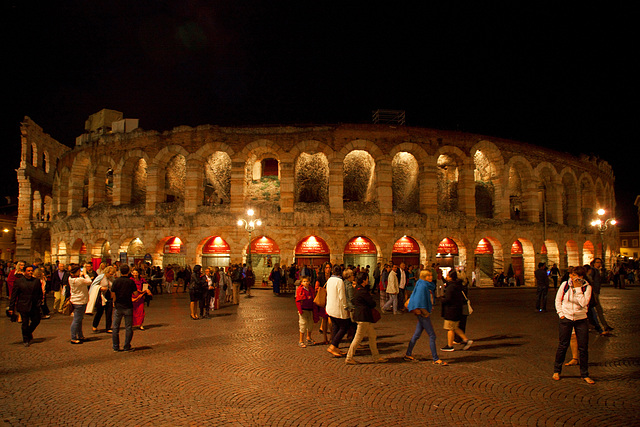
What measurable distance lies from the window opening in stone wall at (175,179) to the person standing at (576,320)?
24731 mm

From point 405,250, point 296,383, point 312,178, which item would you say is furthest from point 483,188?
point 296,383

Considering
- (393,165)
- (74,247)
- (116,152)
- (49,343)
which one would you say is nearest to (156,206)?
(116,152)

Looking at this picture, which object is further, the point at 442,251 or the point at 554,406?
the point at 442,251

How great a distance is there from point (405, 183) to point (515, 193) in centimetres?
919

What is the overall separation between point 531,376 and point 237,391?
4.50m

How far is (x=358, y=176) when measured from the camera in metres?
26.9

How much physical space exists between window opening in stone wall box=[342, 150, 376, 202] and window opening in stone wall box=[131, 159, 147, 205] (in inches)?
567

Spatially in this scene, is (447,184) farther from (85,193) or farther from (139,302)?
(85,193)

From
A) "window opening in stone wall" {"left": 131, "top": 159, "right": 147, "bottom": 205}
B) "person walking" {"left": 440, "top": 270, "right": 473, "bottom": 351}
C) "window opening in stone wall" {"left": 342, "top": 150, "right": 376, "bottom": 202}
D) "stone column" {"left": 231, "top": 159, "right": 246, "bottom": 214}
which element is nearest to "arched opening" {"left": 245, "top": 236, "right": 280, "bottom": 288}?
"stone column" {"left": 231, "top": 159, "right": 246, "bottom": 214}

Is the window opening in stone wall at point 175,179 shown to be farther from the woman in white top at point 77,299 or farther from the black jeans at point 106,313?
the woman in white top at point 77,299

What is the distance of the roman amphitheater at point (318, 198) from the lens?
2350 centimetres

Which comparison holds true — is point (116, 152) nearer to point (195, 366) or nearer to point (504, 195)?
point (195, 366)

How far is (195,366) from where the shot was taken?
6609 millimetres

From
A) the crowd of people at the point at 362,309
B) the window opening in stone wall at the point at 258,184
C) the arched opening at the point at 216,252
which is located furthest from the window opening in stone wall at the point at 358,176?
the crowd of people at the point at 362,309
